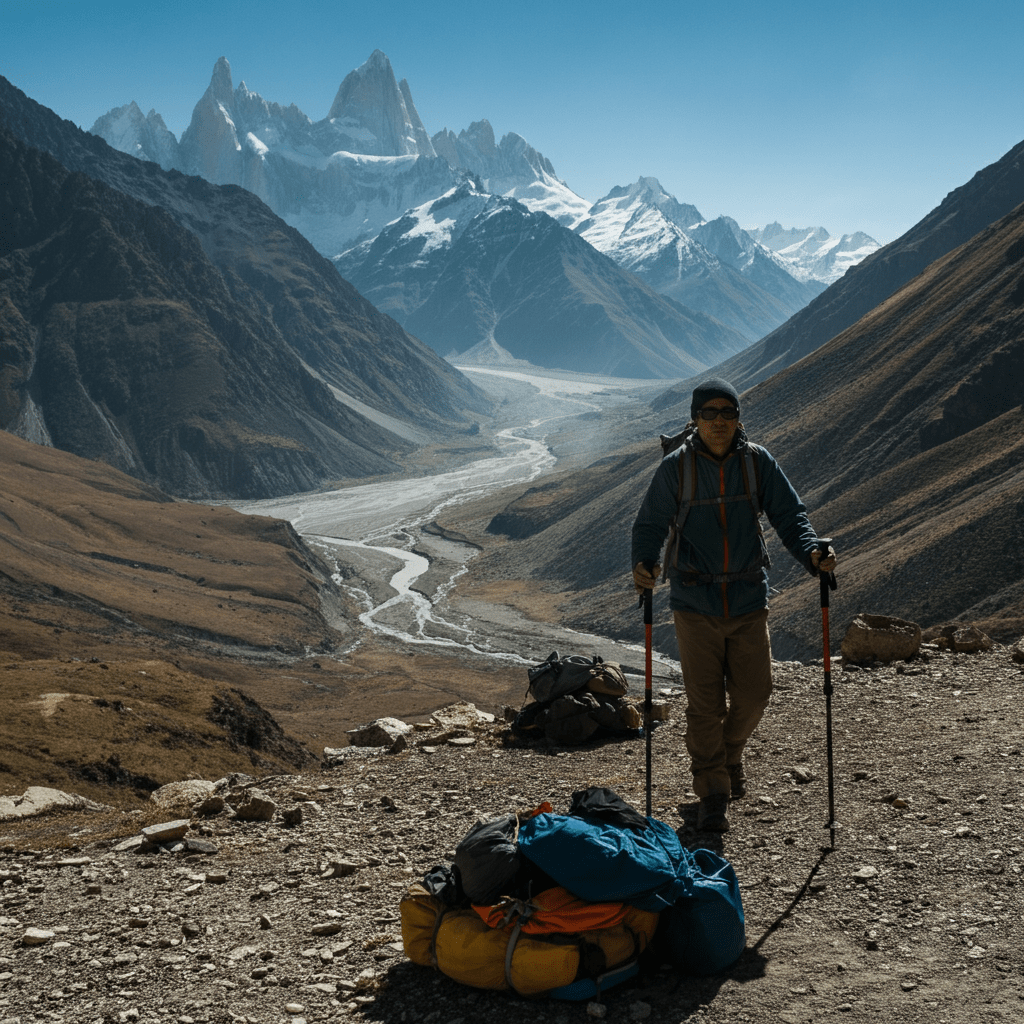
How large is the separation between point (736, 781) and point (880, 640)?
713 centimetres

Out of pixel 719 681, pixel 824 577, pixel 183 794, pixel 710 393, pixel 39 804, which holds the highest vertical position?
pixel 710 393

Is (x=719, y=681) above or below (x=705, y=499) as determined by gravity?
below

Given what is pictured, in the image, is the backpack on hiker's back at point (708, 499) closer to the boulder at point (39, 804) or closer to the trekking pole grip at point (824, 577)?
the trekking pole grip at point (824, 577)

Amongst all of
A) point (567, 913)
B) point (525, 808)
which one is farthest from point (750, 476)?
point (525, 808)

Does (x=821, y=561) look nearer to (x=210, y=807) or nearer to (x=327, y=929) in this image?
(x=327, y=929)

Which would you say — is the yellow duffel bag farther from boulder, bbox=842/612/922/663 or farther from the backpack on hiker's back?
boulder, bbox=842/612/922/663

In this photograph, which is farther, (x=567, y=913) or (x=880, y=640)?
(x=880, y=640)

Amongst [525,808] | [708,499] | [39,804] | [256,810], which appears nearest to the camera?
[708,499]

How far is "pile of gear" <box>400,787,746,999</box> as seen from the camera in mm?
5293

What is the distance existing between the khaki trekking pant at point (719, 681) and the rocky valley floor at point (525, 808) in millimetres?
585

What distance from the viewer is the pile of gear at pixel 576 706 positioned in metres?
11.7

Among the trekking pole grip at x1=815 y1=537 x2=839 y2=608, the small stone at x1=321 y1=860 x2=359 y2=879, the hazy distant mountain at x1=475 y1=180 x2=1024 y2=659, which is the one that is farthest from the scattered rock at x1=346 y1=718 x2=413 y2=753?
the hazy distant mountain at x1=475 y1=180 x2=1024 y2=659

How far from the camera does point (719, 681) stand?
751 centimetres

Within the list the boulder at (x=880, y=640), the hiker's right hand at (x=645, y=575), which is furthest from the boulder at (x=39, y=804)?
the boulder at (x=880, y=640)
